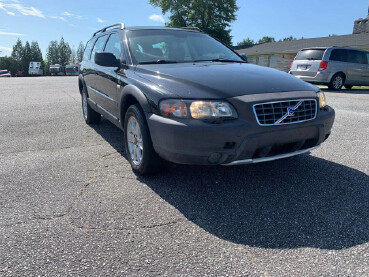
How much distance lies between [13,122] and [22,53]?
9951 centimetres

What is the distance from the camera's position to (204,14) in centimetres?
4938

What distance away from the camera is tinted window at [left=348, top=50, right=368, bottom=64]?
1412cm

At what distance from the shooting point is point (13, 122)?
6.59m

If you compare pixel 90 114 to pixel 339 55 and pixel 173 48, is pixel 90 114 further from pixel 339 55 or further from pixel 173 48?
pixel 339 55

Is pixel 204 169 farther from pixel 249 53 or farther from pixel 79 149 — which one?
pixel 249 53

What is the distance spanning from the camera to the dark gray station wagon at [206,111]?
9.16 ft

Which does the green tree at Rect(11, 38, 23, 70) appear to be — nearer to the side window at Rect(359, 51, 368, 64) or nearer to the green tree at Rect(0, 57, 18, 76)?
the green tree at Rect(0, 57, 18, 76)

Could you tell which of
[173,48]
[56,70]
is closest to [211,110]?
[173,48]

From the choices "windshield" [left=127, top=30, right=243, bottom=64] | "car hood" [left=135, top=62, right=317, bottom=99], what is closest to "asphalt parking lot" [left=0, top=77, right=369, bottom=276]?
"car hood" [left=135, top=62, right=317, bottom=99]

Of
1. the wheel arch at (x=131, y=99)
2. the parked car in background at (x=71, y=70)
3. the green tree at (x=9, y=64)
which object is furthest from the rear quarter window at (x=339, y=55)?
the green tree at (x=9, y=64)

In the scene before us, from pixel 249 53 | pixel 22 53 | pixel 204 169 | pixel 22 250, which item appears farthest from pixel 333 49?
pixel 22 53

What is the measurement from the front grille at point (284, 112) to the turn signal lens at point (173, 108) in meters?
0.63

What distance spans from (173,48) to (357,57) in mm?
12952

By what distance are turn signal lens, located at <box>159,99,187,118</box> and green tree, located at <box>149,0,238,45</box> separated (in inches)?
1909
